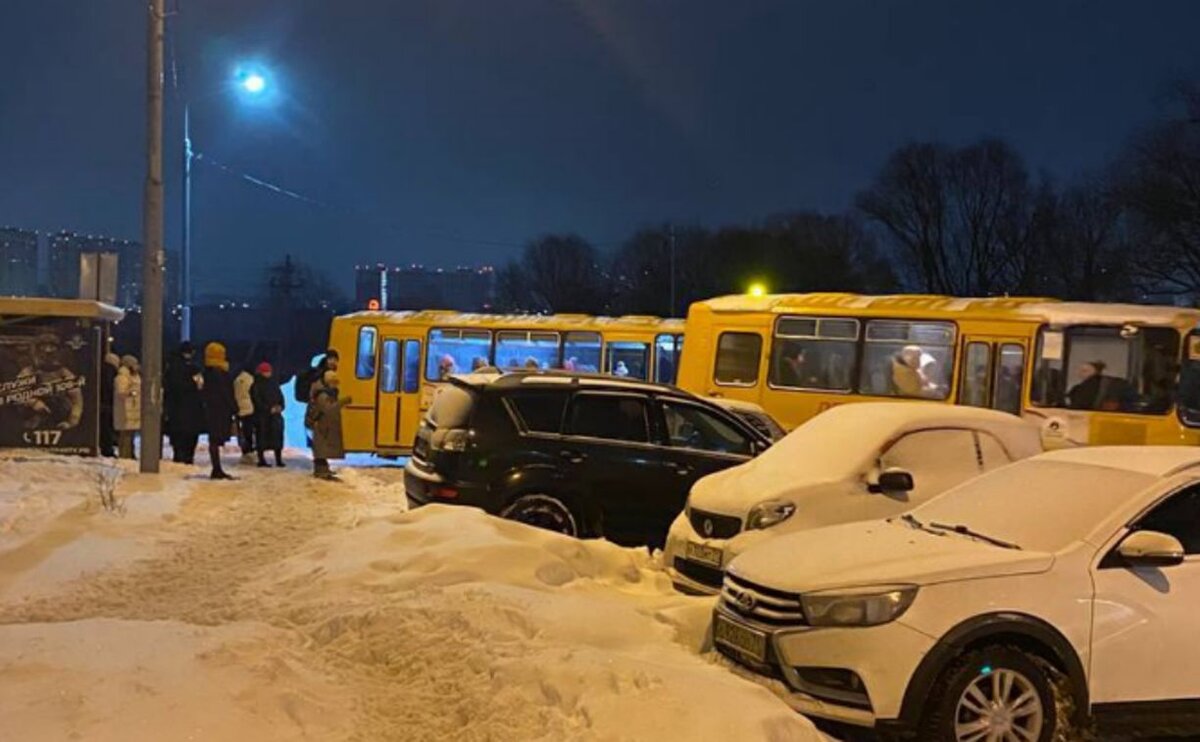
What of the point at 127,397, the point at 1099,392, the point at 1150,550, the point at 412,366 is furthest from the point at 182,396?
the point at 1150,550

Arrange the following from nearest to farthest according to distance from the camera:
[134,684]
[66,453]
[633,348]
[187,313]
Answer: [134,684], [66,453], [633,348], [187,313]

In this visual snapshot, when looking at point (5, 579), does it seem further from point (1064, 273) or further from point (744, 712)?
point (1064, 273)

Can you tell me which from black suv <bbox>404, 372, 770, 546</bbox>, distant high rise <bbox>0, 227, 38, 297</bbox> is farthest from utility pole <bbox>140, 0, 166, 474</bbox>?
distant high rise <bbox>0, 227, 38, 297</bbox>

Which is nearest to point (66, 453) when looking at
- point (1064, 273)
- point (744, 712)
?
point (744, 712)

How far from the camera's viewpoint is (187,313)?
84.3ft

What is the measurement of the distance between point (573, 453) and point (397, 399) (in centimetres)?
1029

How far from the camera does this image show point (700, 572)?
821 cm

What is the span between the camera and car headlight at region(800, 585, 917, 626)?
18.0 ft

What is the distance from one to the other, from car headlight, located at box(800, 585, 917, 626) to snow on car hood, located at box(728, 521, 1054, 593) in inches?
1.8

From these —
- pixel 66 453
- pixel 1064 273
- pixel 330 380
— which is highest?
pixel 1064 273

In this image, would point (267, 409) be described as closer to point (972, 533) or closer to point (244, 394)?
point (244, 394)

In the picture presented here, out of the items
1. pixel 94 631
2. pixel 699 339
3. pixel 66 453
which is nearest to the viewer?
pixel 94 631

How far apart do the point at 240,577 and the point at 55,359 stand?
8.35m

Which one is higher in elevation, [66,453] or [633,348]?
[633,348]
